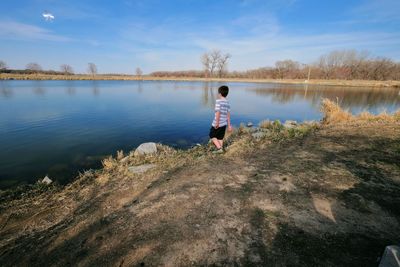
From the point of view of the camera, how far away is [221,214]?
11.2 feet

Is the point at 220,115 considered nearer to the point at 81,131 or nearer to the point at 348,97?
the point at 81,131

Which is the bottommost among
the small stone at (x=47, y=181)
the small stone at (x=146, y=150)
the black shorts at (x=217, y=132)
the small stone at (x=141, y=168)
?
the small stone at (x=47, y=181)

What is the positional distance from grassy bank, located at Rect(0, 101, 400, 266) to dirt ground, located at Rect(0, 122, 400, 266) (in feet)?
0.05

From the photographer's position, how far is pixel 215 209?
3.57 m

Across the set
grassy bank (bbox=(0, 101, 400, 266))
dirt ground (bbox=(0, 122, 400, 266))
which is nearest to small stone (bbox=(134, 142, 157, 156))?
grassy bank (bbox=(0, 101, 400, 266))

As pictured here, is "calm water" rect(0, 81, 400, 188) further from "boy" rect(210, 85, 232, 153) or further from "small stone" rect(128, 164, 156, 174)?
"boy" rect(210, 85, 232, 153)

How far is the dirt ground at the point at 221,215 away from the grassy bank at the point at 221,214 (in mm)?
15

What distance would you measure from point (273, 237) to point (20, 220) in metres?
5.03

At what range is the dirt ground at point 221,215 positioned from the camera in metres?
2.65

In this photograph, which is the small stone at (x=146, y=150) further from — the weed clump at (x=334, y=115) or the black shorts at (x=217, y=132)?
the weed clump at (x=334, y=115)

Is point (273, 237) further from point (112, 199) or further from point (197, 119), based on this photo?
point (197, 119)

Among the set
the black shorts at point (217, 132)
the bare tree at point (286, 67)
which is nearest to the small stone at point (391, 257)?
the black shorts at point (217, 132)

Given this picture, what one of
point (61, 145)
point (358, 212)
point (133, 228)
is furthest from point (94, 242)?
point (61, 145)

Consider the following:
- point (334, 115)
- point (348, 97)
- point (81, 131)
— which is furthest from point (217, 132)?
point (348, 97)
